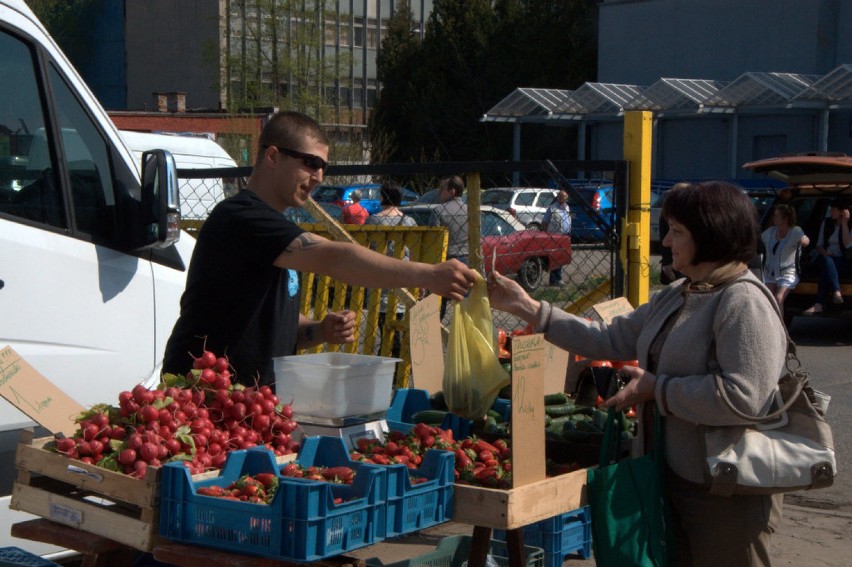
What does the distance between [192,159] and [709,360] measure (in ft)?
28.2

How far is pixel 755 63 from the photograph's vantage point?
129 ft

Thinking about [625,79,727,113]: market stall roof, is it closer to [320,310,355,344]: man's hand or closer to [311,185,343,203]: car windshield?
[311,185,343,203]: car windshield


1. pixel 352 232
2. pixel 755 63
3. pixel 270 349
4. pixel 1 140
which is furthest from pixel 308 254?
pixel 755 63

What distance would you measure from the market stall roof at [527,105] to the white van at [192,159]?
2555cm

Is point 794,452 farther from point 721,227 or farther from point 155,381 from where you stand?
point 155,381

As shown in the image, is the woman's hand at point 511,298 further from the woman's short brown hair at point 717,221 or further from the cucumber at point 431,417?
the woman's short brown hair at point 717,221

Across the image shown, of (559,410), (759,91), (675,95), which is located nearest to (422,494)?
(559,410)

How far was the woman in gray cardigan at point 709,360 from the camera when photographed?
3221mm

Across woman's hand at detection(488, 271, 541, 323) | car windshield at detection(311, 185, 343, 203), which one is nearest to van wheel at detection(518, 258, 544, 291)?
woman's hand at detection(488, 271, 541, 323)

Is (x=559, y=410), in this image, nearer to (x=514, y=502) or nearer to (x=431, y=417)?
(x=431, y=417)

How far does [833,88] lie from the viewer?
3175 centimetres

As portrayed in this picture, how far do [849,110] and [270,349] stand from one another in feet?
113

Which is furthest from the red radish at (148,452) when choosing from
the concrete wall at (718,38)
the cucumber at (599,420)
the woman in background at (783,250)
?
the concrete wall at (718,38)

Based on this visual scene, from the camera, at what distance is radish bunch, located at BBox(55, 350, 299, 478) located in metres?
3.19
